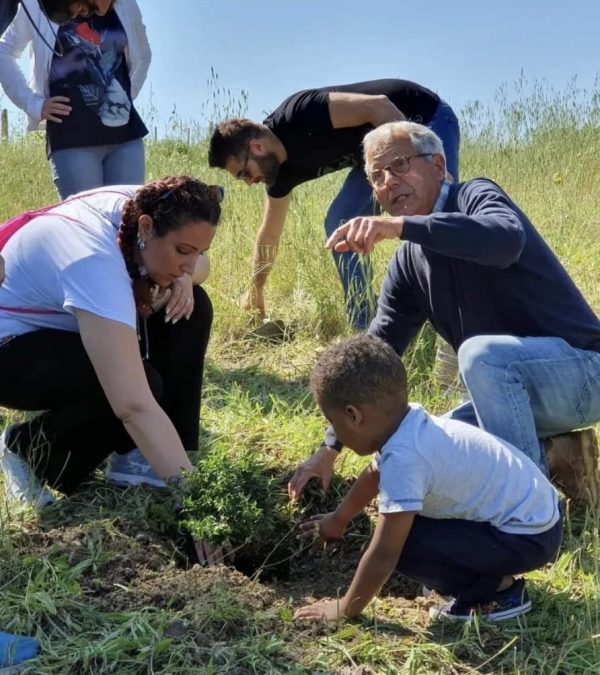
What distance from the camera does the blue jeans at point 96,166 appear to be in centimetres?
424

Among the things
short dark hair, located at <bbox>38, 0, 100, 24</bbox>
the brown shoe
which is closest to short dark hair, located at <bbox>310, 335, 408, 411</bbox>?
the brown shoe

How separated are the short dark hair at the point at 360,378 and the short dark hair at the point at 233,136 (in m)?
2.43

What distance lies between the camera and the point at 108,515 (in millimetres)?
2861

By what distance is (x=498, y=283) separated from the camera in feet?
8.91

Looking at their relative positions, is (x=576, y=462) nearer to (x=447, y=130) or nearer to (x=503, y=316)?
(x=503, y=316)

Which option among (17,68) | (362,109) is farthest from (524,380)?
(17,68)

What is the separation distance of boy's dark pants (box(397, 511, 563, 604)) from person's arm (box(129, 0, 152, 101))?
10.3 feet

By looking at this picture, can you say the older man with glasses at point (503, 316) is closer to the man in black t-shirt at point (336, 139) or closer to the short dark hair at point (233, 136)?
the man in black t-shirt at point (336, 139)

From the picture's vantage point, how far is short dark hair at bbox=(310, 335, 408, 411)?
2.10 metres

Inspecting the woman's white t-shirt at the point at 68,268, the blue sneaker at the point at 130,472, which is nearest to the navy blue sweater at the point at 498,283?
the blue sneaker at the point at 130,472

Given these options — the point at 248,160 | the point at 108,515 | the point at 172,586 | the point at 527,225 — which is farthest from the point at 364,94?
the point at 172,586

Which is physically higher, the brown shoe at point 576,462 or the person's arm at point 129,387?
the person's arm at point 129,387

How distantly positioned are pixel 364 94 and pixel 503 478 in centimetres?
263

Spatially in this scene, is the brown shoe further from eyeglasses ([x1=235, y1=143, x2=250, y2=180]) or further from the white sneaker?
eyeglasses ([x1=235, y1=143, x2=250, y2=180])
